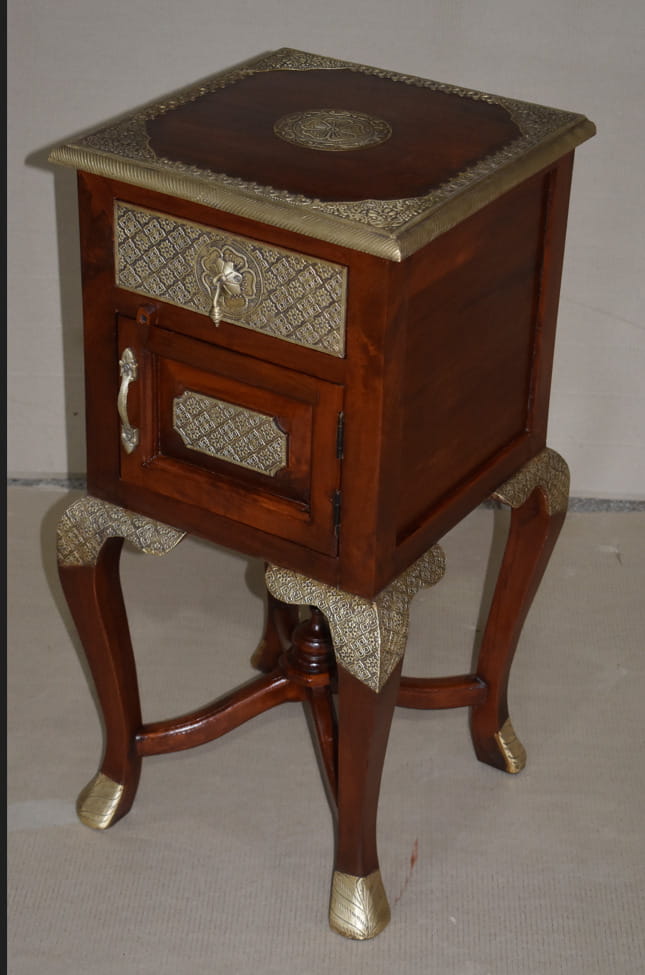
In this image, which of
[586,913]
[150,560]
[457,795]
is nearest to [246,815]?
[457,795]

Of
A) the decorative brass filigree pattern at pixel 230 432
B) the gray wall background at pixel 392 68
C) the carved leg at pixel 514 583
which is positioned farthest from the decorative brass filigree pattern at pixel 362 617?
the gray wall background at pixel 392 68

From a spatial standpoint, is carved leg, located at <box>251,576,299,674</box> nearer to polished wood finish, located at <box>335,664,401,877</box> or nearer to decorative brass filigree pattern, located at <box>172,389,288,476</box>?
polished wood finish, located at <box>335,664,401,877</box>

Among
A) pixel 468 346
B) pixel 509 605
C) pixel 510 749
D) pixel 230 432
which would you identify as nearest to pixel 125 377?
pixel 230 432

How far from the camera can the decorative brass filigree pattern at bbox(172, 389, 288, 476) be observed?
150 cm

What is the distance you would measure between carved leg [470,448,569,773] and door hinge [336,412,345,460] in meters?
0.32

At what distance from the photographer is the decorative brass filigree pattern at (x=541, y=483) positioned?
173 centimetres

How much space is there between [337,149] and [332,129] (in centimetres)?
5

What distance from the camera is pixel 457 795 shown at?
6.45ft

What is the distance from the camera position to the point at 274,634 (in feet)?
6.95

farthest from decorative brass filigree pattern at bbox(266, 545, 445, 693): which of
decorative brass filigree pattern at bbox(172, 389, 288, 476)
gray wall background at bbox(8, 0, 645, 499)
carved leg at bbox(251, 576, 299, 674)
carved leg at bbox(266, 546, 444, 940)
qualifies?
gray wall background at bbox(8, 0, 645, 499)

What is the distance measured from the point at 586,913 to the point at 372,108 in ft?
3.17

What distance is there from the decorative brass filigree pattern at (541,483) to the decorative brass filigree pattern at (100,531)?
1.26ft

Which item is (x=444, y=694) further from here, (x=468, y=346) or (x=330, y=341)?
(x=330, y=341)

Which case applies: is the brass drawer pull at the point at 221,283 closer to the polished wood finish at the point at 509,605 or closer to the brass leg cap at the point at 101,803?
the polished wood finish at the point at 509,605
